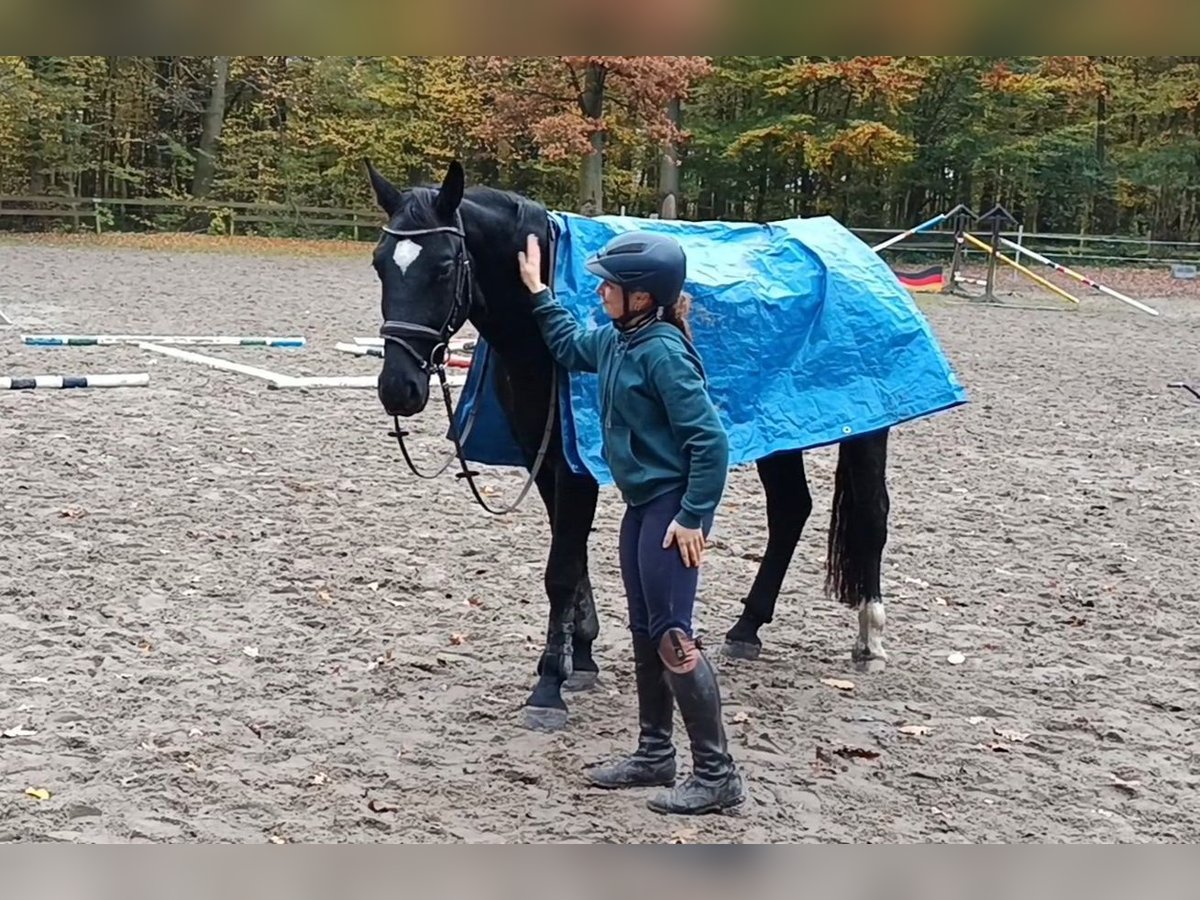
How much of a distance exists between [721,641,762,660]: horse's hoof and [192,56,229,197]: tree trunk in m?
28.1

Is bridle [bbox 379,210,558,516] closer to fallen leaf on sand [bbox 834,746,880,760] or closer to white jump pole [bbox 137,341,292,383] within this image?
fallen leaf on sand [bbox 834,746,880,760]

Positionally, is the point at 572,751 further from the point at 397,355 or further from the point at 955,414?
the point at 955,414

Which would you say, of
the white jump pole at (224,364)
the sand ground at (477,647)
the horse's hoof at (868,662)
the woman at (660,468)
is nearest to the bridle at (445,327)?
the woman at (660,468)

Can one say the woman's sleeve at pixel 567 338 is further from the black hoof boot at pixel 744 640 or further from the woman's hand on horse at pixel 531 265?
the black hoof boot at pixel 744 640

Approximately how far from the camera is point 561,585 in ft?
12.9

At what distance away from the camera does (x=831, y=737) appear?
12.5 feet

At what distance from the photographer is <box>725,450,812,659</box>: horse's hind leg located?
4.57 metres

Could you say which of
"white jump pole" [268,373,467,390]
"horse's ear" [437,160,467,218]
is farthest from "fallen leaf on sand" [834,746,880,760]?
"white jump pole" [268,373,467,390]

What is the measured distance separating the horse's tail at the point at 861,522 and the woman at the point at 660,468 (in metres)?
1.31

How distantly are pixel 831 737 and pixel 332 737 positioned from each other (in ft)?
5.15

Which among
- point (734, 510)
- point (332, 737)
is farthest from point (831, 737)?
point (734, 510)

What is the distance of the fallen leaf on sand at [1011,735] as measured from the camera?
149 inches

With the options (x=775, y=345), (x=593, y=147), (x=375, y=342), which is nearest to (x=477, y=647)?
(x=775, y=345)

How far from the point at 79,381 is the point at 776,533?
5742 mm
